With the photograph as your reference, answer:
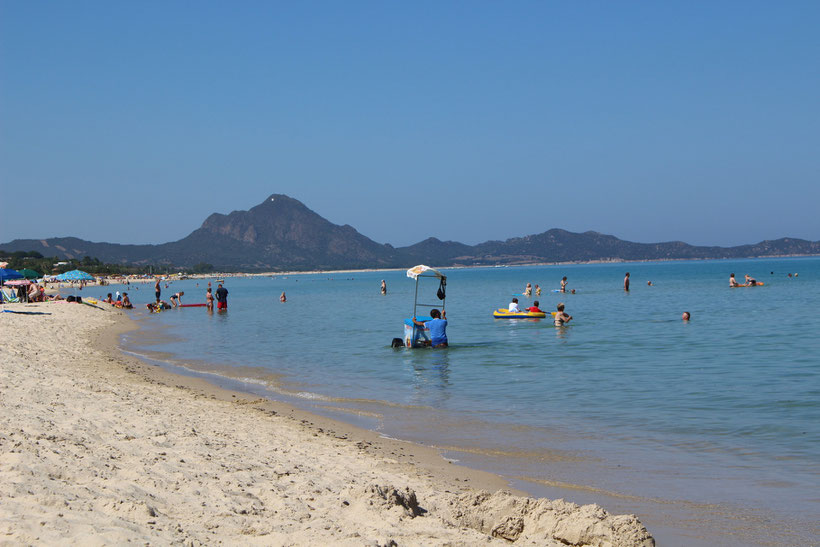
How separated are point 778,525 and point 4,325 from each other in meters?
26.7

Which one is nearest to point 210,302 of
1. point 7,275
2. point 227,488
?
point 7,275

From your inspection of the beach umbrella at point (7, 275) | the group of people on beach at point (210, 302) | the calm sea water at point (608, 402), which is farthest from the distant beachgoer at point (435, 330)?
the beach umbrella at point (7, 275)

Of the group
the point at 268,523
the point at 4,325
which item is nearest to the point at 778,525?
the point at 268,523

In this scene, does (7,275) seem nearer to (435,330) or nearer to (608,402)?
(435,330)

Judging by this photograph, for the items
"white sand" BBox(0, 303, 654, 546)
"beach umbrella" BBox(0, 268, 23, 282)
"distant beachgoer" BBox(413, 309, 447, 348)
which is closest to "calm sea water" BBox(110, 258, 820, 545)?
"distant beachgoer" BBox(413, 309, 447, 348)

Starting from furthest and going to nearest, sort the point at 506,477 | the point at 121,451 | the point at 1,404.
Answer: the point at 1,404
the point at 506,477
the point at 121,451

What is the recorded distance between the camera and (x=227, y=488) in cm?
677

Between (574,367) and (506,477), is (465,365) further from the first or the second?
(506,477)

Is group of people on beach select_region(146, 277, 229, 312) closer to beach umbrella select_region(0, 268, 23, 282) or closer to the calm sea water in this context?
beach umbrella select_region(0, 268, 23, 282)

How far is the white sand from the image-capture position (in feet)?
17.4

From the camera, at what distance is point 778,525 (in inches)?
269

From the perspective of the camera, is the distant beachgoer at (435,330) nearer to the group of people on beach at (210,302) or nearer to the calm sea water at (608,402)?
the calm sea water at (608,402)

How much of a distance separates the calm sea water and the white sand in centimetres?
131

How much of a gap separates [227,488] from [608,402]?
28.8 ft
